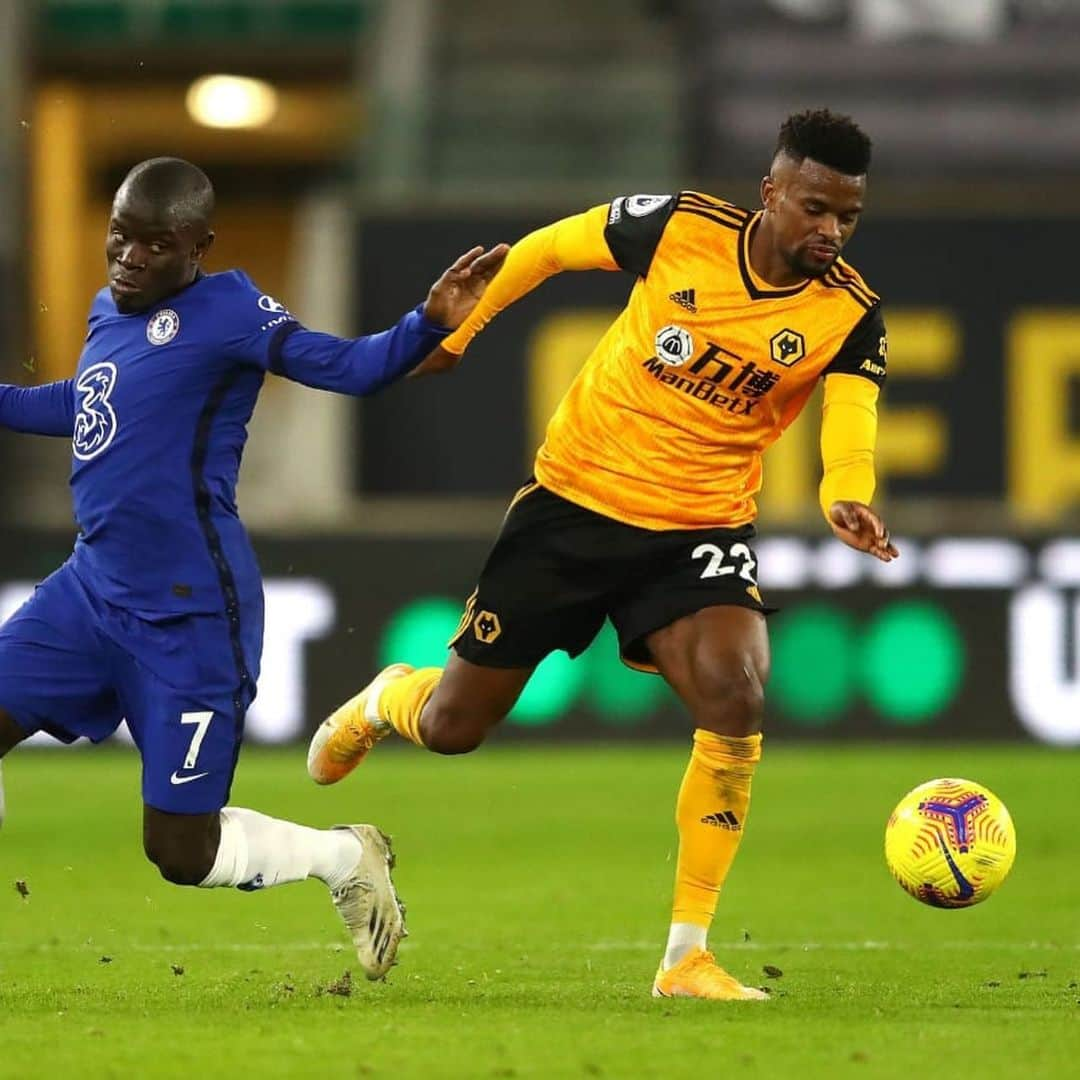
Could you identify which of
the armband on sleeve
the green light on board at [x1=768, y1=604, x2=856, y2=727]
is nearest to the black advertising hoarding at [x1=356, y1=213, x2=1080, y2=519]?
the green light on board at [x1=768, y1=604, x2=856, y2=727]

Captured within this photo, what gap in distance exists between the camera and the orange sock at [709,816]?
240 inches

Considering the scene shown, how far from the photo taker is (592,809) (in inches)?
441

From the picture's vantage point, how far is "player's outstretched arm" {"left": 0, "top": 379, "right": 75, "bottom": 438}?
613 cm

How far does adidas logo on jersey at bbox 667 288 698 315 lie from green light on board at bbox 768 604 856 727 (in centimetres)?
734

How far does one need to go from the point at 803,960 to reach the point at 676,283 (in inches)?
76.1

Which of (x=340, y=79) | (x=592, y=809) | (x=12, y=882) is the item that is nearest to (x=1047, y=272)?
(x=592, y=809)

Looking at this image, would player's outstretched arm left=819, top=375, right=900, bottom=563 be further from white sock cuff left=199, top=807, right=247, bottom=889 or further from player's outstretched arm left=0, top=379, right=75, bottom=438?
player's outstretched arm left=0, top=379, right=75, bottom=438

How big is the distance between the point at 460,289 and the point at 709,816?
1.45 metres

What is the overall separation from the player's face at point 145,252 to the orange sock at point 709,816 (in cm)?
170

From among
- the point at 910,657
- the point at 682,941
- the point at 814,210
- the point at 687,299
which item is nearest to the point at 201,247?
the point at 687,299

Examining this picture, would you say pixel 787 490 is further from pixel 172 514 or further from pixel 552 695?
pixel 172 514

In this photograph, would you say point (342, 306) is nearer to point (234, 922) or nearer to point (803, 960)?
point (234, 922)

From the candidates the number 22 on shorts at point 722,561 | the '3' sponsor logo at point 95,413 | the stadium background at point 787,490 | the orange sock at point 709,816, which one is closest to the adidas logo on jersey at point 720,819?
the orange sock at point 709,816

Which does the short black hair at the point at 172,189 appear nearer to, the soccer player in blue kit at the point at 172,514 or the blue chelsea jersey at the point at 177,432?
the soccer player in blue kit at the point at 172,514
